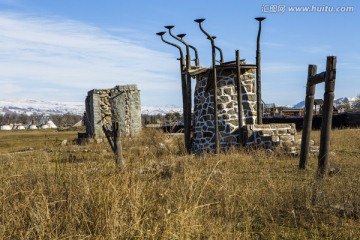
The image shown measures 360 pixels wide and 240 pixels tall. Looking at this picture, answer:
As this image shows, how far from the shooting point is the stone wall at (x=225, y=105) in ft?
45.8

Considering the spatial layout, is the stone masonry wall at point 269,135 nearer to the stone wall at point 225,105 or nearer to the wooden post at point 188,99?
the stone wall at point 225,105

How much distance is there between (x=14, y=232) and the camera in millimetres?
4125

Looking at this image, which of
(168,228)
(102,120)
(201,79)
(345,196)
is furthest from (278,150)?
(102,120)

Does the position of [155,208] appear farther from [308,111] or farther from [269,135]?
[269,135]

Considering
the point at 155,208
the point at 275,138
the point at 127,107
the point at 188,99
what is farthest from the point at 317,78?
the point at 127,107

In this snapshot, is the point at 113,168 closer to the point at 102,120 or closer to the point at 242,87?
the point at 242,87

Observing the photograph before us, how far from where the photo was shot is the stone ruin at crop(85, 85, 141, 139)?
22047mm

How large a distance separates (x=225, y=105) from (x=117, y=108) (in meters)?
9.28

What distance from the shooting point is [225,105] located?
14031 mm

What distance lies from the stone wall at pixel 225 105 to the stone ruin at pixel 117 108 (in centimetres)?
809

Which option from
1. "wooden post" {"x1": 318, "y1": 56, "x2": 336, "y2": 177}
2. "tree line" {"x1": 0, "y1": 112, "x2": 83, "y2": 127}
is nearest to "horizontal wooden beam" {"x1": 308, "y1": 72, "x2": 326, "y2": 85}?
"wooden post" {"x1": 318, "y1": 56, "x2": 336, "y2": 177}

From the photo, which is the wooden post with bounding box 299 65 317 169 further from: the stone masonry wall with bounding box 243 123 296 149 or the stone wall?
the stone wall

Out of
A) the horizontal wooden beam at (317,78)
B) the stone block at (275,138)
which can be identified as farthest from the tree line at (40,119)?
the horizontal wooden beam at (317,78)

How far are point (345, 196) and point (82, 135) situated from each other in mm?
19613
